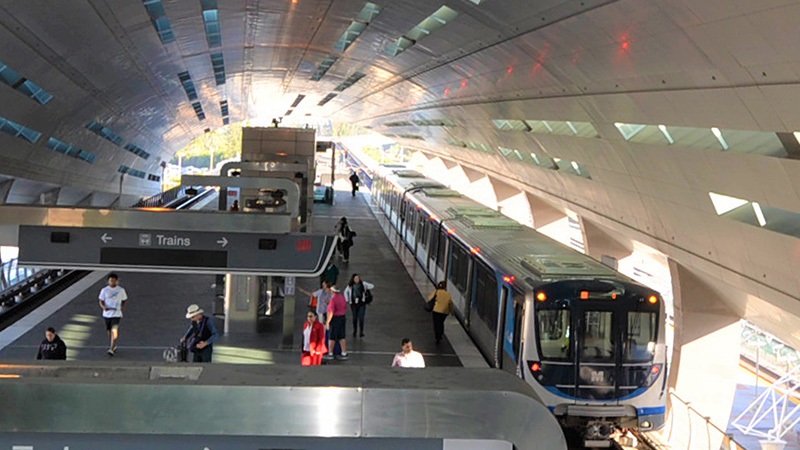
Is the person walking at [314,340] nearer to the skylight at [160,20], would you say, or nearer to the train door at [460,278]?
the train door at [460,278]

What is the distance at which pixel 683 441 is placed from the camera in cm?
1376

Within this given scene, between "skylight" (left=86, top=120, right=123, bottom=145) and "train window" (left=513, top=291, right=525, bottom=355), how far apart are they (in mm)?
17984

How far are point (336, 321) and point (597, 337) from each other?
413 centimetres

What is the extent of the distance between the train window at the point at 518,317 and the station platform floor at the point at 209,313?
2.02 meters

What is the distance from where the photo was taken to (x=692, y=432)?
13.6m

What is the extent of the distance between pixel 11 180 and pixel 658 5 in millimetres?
19109

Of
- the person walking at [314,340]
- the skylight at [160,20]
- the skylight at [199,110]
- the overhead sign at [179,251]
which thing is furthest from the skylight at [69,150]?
the overhead sign at [179,251]

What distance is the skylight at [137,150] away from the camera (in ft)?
124

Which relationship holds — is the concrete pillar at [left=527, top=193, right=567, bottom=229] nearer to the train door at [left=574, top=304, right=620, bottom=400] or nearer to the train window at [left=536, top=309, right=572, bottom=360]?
the train door at [left=574, top=304, right=620, bottom=400]

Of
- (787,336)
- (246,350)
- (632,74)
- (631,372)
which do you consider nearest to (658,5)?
(632,74)

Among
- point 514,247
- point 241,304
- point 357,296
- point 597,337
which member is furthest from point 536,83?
point 241,304

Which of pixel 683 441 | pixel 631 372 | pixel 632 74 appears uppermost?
pixel 632 74

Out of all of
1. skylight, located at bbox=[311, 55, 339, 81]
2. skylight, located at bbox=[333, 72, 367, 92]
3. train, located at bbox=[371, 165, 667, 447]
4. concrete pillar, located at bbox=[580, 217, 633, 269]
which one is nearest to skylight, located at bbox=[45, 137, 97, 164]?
skylight, located at bbox=[311, 55, 339, 81]

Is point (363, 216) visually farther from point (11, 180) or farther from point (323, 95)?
point (11, 180)
